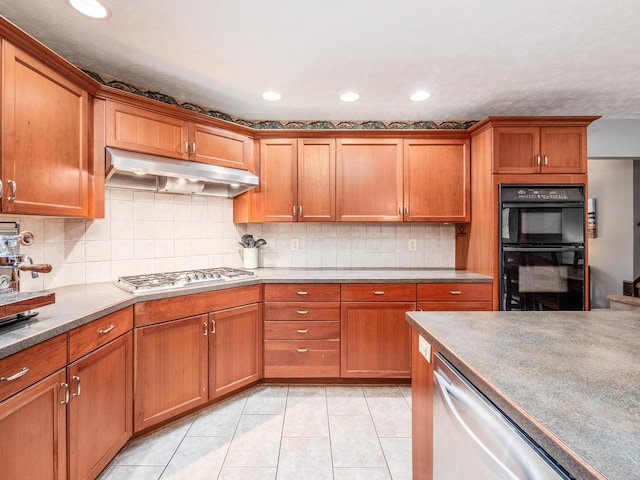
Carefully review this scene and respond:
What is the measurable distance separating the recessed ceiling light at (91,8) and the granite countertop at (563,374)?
2.05 meters

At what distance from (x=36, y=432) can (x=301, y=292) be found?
5.30ft

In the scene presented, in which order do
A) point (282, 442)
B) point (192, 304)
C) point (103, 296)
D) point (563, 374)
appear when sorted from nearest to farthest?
point (563, 374) < point (103, 296) < point (282, 442) < point (192, 304)

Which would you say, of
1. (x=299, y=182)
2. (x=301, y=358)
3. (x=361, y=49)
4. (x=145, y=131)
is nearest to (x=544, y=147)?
(x=361, y=49)

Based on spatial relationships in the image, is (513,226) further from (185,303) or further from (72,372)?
(72,372)

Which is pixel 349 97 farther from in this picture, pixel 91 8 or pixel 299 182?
pixel 91 8

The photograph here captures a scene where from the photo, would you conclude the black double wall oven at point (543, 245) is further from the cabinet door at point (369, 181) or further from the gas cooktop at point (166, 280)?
the gas cooktop at point (166, 280)

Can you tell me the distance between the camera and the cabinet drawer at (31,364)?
3.34ft

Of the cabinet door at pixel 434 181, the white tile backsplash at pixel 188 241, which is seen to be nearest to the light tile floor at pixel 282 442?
the white tile backsplash at pixel 188 241

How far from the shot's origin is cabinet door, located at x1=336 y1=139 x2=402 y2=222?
2.76m

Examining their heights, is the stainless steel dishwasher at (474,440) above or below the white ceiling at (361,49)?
below

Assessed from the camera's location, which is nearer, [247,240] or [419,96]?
[419,96]

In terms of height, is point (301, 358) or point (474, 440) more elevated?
point (474, 440)

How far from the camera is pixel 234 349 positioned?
227 centimetres

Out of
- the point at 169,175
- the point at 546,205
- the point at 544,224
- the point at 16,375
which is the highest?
the point at 169,175
